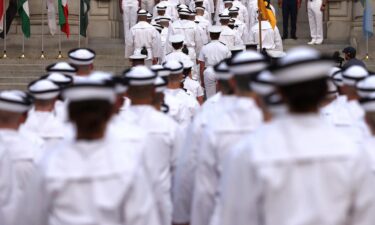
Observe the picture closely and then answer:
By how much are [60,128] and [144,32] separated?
14385mm

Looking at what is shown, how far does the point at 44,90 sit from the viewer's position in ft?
30.7

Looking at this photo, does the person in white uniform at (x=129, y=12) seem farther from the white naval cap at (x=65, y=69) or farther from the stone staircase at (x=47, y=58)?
the white naval cap at (x=65, y=69)

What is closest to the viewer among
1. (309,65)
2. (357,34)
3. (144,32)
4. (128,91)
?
(309,65)

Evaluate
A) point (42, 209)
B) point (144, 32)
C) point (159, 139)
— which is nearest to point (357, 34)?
point (144, 32)

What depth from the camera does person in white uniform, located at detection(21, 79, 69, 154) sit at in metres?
9.39

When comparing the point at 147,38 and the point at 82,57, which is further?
the point at 147,38

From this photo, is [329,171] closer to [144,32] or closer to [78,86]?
[78,86]

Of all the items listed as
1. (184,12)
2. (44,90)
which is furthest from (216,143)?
(184,12)

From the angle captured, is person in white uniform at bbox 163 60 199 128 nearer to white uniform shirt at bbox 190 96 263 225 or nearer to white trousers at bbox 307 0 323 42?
white uniform shirt at bbox 190 96 263 225

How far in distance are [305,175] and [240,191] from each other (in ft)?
1.42

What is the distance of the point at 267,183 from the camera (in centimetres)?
561

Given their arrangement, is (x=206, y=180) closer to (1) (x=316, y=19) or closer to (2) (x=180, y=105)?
(2) (x=180, y=105)

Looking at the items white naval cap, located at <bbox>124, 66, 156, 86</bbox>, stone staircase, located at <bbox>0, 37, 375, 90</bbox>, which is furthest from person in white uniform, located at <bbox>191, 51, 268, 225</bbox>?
stone staircase, located at <bbox>0, 37, 375, 90</bbox>

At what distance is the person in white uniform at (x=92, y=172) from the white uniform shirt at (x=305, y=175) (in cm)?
74
